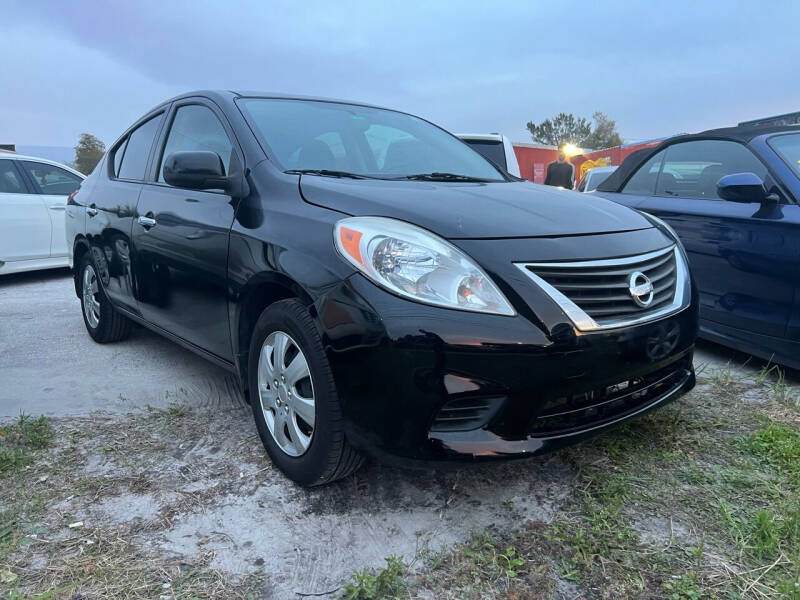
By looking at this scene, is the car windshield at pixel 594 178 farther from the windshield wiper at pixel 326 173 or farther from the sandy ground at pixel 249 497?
the sandy ground at pixel 249 497

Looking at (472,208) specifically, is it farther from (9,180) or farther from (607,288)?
(9,180)

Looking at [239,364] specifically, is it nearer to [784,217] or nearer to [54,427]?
[54,427]

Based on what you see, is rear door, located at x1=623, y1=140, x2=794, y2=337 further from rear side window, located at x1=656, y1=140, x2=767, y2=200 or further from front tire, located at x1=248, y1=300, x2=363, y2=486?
front tire, located at x1=248, y1=300, x2=363, y2=486

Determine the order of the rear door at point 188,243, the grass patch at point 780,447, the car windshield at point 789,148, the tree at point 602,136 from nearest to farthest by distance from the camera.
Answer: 1. the grass patch at point 780,447
2. the rear door at point 188,243
3. the car windshield at point 789,148
4. the tree at point 602,136

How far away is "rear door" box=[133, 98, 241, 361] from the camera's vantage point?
2.52 meters

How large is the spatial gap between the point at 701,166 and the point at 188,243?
10.5 feet

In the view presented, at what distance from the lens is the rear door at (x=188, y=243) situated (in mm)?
2523

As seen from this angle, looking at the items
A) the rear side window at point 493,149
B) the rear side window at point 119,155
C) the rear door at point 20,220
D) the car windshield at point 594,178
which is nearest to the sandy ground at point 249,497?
the rear side window at point 119,155

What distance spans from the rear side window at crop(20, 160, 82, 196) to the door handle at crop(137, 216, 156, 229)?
449 cm

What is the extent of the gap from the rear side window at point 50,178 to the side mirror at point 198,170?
5262mm

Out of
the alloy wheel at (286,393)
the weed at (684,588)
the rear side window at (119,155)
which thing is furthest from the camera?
the rear side window at (119,155)

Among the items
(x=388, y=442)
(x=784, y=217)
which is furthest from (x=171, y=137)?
(x=784, y=217)

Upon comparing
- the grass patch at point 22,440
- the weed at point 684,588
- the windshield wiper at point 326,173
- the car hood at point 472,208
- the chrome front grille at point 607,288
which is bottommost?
the grass patch at point 22,440

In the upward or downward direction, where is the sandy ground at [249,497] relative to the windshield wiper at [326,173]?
downward
